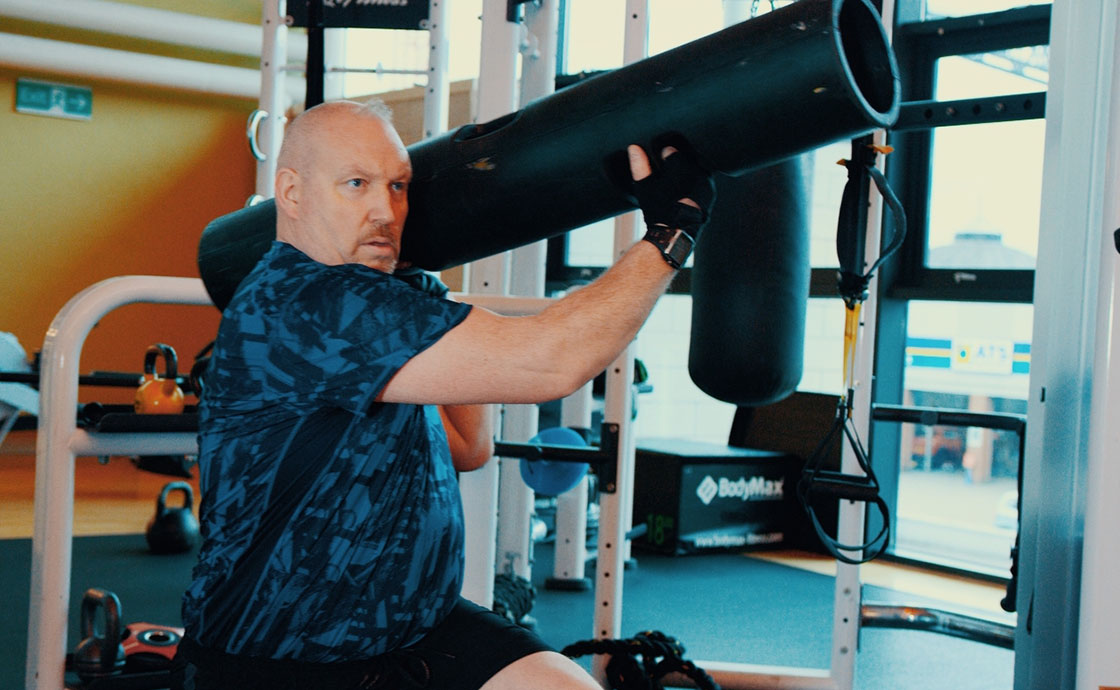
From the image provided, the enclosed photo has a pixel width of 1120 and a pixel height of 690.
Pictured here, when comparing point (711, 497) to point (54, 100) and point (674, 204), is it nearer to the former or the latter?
point (674, 204)

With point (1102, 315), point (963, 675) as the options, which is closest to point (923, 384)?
point (963, 675)

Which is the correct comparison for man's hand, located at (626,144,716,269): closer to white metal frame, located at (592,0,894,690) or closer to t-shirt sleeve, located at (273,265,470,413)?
t-shirt sleeve, located at (273,265,470,413)

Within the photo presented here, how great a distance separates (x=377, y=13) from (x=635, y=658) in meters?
2.08

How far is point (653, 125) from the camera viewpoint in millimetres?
1289

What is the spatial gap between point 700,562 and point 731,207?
2561 millimetres

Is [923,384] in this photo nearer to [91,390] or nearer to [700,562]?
[700,562]

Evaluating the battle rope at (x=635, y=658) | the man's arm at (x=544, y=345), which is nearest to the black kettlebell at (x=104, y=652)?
the battle rope at (x=635, y=658)

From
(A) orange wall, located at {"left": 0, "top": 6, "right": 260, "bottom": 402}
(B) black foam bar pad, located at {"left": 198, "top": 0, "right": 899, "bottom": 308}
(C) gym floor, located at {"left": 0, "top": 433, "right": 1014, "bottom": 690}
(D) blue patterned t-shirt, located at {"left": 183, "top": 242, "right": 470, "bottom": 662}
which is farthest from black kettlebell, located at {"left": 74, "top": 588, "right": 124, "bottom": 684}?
(A) orange wall, located at {"left": 0, "top": 6, "right": 260, "bottom": 402}

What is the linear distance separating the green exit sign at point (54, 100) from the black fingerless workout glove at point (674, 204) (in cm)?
632

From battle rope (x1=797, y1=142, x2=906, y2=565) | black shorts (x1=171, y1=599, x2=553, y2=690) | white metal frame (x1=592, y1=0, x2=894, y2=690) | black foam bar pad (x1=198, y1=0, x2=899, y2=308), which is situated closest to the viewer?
black foam bar pad (x1=198, y1=0, x2=899, y2=308)

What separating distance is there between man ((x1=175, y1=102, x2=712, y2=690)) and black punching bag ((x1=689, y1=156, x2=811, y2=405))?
86cm

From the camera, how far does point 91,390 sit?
674 cm

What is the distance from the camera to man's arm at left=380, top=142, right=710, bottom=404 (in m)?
1.24

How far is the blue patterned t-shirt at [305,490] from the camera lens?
1283 mm
